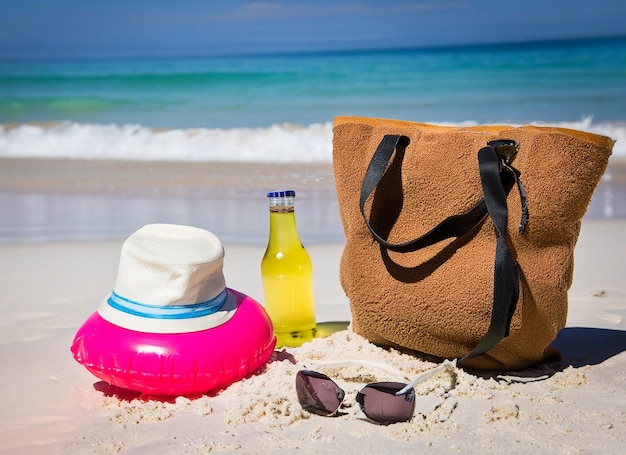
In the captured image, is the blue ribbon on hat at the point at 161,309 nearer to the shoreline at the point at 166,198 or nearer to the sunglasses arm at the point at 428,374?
the sunglasses arm at the point at 428,374

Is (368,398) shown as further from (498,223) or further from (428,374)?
(498,223)

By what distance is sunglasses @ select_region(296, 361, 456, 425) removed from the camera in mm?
2238

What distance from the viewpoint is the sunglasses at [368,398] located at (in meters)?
2.24

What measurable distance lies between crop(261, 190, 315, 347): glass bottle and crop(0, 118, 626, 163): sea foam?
5.67 metres

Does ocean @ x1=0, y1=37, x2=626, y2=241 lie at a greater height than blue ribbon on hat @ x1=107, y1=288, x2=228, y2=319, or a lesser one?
greater

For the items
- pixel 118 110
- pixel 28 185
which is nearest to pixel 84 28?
pixel 118 110

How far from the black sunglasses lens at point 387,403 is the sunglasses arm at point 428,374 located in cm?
1

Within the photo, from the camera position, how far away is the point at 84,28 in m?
24.4

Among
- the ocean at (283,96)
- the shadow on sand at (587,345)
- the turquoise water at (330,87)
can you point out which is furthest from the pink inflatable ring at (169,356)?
the turquoise water at (330,87)

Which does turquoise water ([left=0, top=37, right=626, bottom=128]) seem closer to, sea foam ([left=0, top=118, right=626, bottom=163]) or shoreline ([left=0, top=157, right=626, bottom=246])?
sea foam ([left=0, top=118, right=626, bottom=163])

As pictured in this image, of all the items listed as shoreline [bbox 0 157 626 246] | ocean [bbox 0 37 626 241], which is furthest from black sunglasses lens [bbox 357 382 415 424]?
ocean [bbox 0 37 626 241]

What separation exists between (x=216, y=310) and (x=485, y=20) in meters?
24.1

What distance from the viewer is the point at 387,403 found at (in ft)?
7.36

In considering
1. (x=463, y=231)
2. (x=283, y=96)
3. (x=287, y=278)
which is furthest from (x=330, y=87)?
(x=463, y=231)
